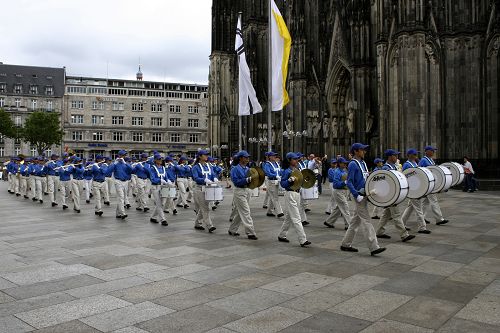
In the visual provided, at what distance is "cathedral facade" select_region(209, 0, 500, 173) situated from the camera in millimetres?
26875

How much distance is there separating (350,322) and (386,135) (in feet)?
83.3

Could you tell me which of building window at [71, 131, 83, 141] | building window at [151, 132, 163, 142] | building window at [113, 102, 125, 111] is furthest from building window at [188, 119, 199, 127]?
building window at [71, 131, 83, 141]

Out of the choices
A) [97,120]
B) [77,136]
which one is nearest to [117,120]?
[97,120]

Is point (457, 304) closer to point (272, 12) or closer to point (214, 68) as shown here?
point (272, 12)

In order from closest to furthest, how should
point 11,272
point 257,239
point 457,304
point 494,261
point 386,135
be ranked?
point 457,304 → point 11,272 → point 494,261 → point 257,239 → point 386,135

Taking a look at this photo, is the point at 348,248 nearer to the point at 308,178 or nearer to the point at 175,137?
the point at 308,178

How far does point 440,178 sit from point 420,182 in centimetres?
138

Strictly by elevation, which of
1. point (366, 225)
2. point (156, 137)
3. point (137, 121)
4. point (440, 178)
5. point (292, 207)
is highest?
point (137, 121)

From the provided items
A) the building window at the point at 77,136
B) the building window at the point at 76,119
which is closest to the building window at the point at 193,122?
the building window at the point at 76,119

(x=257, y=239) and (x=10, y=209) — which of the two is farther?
(x=10, y=209)

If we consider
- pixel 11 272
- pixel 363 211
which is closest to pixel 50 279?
pixel 11 272

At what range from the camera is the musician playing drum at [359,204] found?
356 inches

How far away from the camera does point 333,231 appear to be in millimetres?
12578

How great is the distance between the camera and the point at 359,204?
9.16 metres
